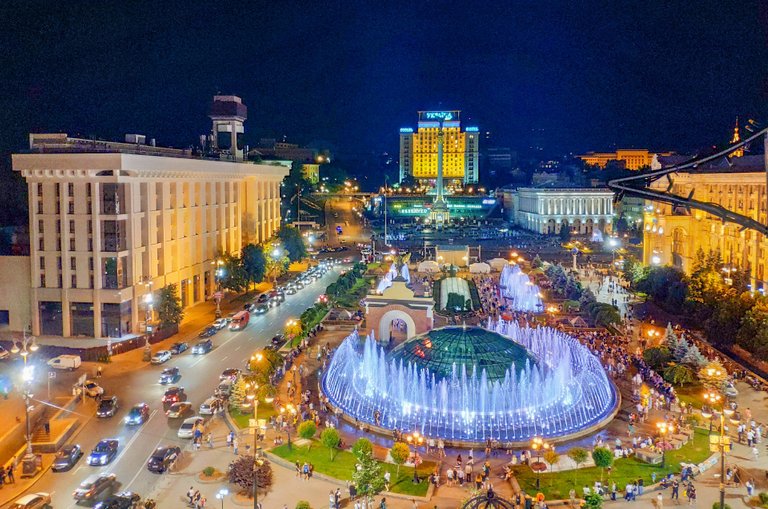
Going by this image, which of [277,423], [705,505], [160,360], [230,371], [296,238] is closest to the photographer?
[705,505]

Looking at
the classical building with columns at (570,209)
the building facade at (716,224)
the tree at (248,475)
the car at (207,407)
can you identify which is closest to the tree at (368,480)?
the tree at (248,475)

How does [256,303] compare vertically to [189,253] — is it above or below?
below

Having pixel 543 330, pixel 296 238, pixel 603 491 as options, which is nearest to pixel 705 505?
pixel 603 491

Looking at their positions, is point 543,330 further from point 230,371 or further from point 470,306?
point 230,371

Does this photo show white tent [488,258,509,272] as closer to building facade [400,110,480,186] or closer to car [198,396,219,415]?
car [198,396,219,415]

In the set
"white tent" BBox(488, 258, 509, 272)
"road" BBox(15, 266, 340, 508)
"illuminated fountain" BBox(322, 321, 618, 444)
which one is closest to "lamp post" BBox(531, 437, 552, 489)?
"illuminated fountain" BBox(322, 321, 618, 444)

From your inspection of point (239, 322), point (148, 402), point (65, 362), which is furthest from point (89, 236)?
point (148, 402)

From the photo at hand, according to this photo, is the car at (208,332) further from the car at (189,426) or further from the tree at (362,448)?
the tree at (362,448)

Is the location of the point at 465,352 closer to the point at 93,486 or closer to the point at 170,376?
the point at 170,376
